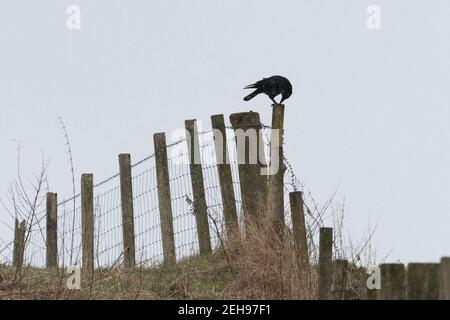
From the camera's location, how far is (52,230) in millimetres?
13641

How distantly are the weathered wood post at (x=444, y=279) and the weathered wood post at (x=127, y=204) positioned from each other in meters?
7.02

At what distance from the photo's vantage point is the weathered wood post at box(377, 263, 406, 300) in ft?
17.2

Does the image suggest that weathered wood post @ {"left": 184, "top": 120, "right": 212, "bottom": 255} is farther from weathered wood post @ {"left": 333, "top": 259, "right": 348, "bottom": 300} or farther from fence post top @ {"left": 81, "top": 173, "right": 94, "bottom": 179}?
weathered wood post @ {"left": 333, "top": 259, "right": 348, "bottom": 300}

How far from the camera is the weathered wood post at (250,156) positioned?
10337mm

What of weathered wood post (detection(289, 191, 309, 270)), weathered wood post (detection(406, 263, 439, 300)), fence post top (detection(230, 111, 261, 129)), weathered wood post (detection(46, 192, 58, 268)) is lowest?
weathered wood post (detection(406, 263, 439, 300))

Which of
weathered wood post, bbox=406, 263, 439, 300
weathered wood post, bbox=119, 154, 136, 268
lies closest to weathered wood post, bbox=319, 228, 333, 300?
weathered wood post, bbox=406, 263, 439, 300

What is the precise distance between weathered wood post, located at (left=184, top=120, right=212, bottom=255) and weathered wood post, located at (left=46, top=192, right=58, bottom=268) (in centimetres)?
273

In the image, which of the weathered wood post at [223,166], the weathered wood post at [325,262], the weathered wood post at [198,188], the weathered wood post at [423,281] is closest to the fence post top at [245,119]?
the weathered wood post at [223,166]

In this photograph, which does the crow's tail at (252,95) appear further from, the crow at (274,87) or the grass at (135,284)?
the grass at (135,284)

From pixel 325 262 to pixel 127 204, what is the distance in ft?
18.3

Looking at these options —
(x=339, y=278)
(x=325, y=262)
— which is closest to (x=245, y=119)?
(x=325, y=262)
